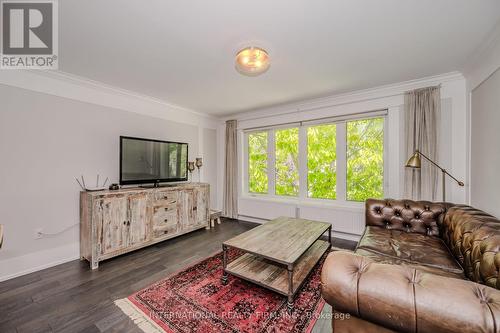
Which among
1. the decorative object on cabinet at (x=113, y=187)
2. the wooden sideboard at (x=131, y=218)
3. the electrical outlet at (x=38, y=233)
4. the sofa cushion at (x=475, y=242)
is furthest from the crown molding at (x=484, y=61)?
the electrical outlet at (x=38, y=233)

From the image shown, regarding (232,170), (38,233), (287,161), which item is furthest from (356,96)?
(38,233)

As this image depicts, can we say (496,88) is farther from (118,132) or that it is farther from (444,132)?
(118,132)

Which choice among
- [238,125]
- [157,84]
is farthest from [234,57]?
[238,125]

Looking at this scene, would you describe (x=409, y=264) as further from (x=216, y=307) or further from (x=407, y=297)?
(x=216, y=307)

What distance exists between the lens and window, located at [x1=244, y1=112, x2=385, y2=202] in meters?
3.30

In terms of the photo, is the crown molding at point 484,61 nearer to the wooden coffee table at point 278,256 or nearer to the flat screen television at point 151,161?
the wooden coffee table at point 278,256

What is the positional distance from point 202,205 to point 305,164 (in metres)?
2.13

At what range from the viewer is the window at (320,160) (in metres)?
3.30

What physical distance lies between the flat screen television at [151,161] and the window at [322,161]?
7.98ft

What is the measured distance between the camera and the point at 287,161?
4.14 metres

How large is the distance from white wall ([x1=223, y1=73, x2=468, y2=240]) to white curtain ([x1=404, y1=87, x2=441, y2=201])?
0.36 ft

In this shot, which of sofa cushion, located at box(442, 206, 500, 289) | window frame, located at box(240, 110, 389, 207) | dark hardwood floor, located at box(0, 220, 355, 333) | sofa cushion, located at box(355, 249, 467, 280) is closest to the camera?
sofa cushion, located at box(442, 206, 500, 289)

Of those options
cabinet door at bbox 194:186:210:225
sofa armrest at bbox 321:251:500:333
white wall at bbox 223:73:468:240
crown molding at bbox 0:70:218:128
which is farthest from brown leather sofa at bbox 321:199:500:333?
crown molding at bbox 0:70:218:128

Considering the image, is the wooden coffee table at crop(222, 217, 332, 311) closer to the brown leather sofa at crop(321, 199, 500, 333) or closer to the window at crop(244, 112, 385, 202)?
the brown leather sofa at crop(321, 199, 500, 333)
